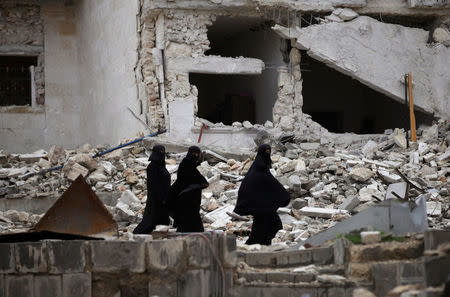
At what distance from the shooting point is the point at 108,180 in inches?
625

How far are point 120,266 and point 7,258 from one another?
1.12 m

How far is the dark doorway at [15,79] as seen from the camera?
22.2 meters

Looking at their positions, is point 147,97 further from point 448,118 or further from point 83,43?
point 448,118

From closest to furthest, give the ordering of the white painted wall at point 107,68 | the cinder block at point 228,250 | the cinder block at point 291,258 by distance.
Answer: the cinder block at point 228,250 → the cinder block at point 291,258 → the white painted wall at point 107,68

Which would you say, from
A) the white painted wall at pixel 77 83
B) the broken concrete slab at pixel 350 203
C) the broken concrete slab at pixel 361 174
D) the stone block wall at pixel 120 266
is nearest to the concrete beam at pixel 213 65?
the white painted wall at pixel 77 83

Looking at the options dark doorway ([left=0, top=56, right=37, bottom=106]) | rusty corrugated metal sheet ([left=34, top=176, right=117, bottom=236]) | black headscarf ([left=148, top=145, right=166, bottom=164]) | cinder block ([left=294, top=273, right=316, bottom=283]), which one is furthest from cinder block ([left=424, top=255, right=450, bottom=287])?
dark doorway ([left=0, top=56, right=37, bottom=106])

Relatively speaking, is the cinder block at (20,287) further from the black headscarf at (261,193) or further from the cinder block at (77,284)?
the black headscarf at (261,193)

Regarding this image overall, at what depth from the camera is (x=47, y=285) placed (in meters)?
8.95

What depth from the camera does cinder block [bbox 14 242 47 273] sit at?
29.3 feet

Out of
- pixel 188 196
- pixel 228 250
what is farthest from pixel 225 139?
pixel 228 250

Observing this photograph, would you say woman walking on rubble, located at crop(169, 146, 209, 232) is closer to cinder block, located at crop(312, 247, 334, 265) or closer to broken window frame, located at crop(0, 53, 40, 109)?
cinder block, located at crop(312, 247, 334, 265)

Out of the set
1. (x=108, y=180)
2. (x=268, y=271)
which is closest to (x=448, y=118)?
(x=108, y=180)

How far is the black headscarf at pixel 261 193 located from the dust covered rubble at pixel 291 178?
3.75 feet

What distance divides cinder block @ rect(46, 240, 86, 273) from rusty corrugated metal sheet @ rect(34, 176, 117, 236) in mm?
2493
